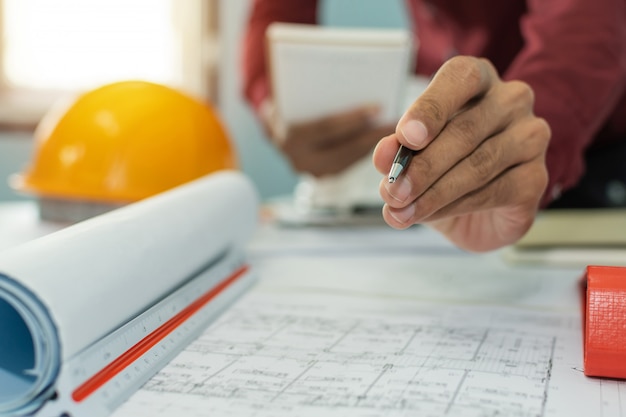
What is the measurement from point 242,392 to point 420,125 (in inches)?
9.1

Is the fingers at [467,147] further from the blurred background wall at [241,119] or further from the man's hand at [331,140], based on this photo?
the blurred background wall at [241,119]

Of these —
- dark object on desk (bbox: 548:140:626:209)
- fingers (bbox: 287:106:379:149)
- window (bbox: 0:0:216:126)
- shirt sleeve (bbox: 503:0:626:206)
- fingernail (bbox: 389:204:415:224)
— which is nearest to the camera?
fingernail (bbox: 389:204:415:224)

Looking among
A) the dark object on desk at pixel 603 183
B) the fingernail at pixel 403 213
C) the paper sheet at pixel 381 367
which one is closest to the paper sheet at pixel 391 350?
the paper sheet at pixel 381 367

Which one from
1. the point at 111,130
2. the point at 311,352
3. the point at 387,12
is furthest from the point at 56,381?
the point at 387,12

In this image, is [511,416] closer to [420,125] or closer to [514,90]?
[420,125]

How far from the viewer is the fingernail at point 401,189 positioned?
51 cm

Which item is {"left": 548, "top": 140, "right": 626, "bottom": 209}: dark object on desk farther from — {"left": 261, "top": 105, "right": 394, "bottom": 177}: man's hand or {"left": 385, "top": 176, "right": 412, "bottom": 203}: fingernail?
{"left": 385, "top": 176, "right": 412, "bottom": 203}: fingernail

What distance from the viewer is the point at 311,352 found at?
0.53m

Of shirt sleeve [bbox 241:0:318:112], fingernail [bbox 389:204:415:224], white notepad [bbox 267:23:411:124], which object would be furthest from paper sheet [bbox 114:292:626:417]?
shirt sleeve [bbox 241:0:318:112]

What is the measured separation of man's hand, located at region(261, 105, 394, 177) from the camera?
3.44 feet

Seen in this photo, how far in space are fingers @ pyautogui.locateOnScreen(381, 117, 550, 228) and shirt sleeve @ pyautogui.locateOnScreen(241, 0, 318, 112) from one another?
83 centimetres

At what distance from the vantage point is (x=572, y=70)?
0.72 m

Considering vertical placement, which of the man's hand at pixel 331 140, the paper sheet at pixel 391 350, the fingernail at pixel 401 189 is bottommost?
the paper sheet at pixel 391 350

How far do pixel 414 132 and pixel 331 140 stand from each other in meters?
0.59
